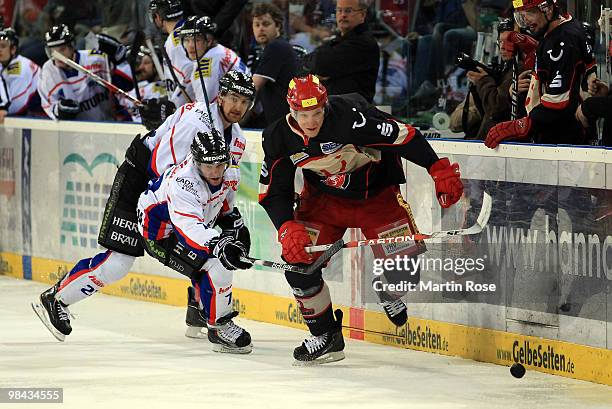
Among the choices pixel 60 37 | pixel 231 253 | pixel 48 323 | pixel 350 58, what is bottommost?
pixel 48 323

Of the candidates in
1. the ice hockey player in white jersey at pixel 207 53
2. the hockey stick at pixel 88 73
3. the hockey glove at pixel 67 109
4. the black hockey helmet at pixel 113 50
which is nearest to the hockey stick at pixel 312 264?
the ice hockey player in white jersey at pixel 207 53

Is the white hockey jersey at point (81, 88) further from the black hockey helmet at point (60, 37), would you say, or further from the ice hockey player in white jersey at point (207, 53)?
the ice hockey player in white jersey at point (207, 53)

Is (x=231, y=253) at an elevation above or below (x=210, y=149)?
below

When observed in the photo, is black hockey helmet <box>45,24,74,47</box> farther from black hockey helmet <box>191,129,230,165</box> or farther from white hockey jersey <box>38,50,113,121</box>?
black hockey helmet <box>191,129,230,165</box>

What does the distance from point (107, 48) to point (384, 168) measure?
3973 mm

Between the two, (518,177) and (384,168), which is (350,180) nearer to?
(384,168)

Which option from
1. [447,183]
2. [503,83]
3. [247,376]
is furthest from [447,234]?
[503,83]

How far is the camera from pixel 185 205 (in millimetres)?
7336

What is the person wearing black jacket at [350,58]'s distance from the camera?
28.0 feet

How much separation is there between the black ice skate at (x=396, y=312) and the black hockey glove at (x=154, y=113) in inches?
74.2

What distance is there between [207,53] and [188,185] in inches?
76.2

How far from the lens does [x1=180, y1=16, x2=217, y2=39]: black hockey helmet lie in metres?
9.05

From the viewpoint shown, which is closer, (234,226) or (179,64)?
(234,226)

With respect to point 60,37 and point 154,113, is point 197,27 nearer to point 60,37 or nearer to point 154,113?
point 154,113
